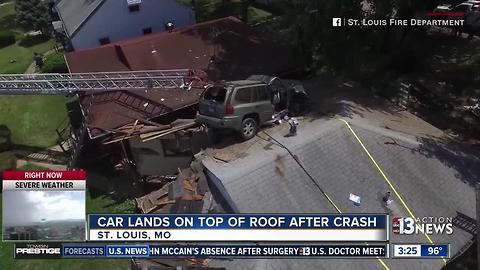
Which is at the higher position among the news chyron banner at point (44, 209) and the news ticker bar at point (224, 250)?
the news chyron banner at point (44, 209)

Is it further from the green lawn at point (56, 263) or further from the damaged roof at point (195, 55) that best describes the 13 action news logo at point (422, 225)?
the damaged roof at point (195, 55)

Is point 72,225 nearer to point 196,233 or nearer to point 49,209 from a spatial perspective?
point 49,209

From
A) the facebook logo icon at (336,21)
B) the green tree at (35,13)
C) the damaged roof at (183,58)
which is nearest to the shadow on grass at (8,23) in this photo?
the green tree at (35,13)

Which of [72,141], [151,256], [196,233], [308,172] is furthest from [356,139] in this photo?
[72,141]

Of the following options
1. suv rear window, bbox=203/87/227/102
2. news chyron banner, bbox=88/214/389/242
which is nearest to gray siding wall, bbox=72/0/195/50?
suv rear window, bbox=203/87/227/102

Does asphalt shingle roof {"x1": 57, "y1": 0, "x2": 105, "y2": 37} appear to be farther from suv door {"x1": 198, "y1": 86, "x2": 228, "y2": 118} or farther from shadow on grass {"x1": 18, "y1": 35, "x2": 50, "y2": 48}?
suv door {"x1": 198, "y1": 86, "x2": 228, "y2": 118}

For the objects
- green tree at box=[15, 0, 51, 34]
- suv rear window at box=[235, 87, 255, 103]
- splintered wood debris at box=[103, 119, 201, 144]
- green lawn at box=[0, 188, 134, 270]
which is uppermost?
green tree at box=[15, 0, 51, 34]
